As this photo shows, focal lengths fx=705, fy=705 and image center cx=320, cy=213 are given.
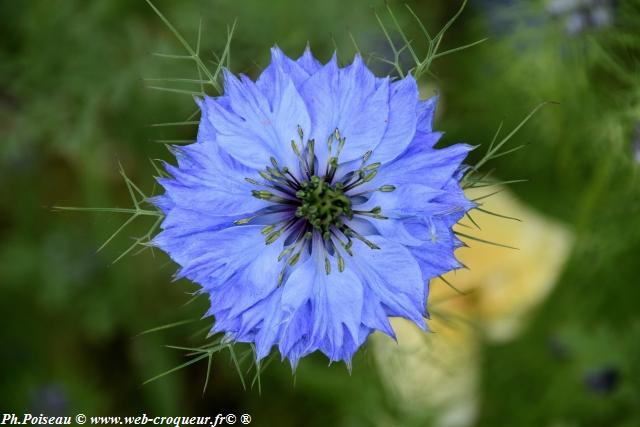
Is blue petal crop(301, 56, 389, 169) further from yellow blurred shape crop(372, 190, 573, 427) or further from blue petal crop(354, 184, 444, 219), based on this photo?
yellow blurred shape crop(372, 190, 573, 427)

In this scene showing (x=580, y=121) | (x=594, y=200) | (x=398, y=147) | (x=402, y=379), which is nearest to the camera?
(x=398, y=147)

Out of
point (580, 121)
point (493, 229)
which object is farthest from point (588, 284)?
point (580, 121)

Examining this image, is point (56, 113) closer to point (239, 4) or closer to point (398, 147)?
point (239, 4)

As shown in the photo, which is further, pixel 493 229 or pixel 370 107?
pixel 493 229

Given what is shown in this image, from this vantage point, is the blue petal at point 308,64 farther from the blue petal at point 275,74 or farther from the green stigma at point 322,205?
the green stigma at point 322,205

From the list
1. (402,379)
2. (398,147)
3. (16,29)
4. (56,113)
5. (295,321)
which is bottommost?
(402,379)

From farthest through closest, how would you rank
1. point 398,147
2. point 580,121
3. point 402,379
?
1. point 402,379
2. point 580,121
3. point 398,147

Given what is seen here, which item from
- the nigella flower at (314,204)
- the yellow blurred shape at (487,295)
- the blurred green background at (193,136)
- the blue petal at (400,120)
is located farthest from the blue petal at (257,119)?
the yellow blurred shape at (487,295)

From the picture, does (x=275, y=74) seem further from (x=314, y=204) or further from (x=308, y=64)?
(x=314, y=204)

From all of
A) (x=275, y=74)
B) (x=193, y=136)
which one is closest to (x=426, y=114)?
(x=275, y=74)
